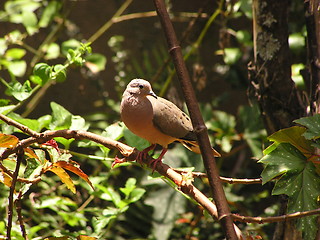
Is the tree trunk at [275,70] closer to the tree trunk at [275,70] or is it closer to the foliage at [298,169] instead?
the tree trunk at [275,70]

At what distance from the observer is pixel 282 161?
1098 mm

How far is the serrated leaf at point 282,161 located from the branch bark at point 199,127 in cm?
21

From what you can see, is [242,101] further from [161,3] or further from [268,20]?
[161,3]

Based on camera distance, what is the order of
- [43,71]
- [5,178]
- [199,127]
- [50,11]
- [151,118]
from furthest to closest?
[50,11] → [151,118] → [43,71] → [5,178] → [199,127]

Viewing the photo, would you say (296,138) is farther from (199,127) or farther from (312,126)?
(199,127)

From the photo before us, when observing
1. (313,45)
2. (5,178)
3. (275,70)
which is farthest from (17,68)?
(313,45)

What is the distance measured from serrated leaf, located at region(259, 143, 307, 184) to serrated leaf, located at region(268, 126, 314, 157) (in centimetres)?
1

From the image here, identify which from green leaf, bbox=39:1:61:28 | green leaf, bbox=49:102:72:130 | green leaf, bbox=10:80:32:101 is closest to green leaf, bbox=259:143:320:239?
green leaf, bbox=49:102:72:130

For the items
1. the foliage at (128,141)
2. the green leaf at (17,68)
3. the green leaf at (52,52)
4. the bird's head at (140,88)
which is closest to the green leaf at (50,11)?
the foliage at (128,141)

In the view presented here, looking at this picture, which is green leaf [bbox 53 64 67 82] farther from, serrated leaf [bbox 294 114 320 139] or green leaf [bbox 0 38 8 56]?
green leaf [bbox 0 38 8 56]

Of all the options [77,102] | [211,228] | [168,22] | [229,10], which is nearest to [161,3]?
[168,22]

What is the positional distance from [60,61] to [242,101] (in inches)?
55.1

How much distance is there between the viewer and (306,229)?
112 cm

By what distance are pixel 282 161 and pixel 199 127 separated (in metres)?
0.28
